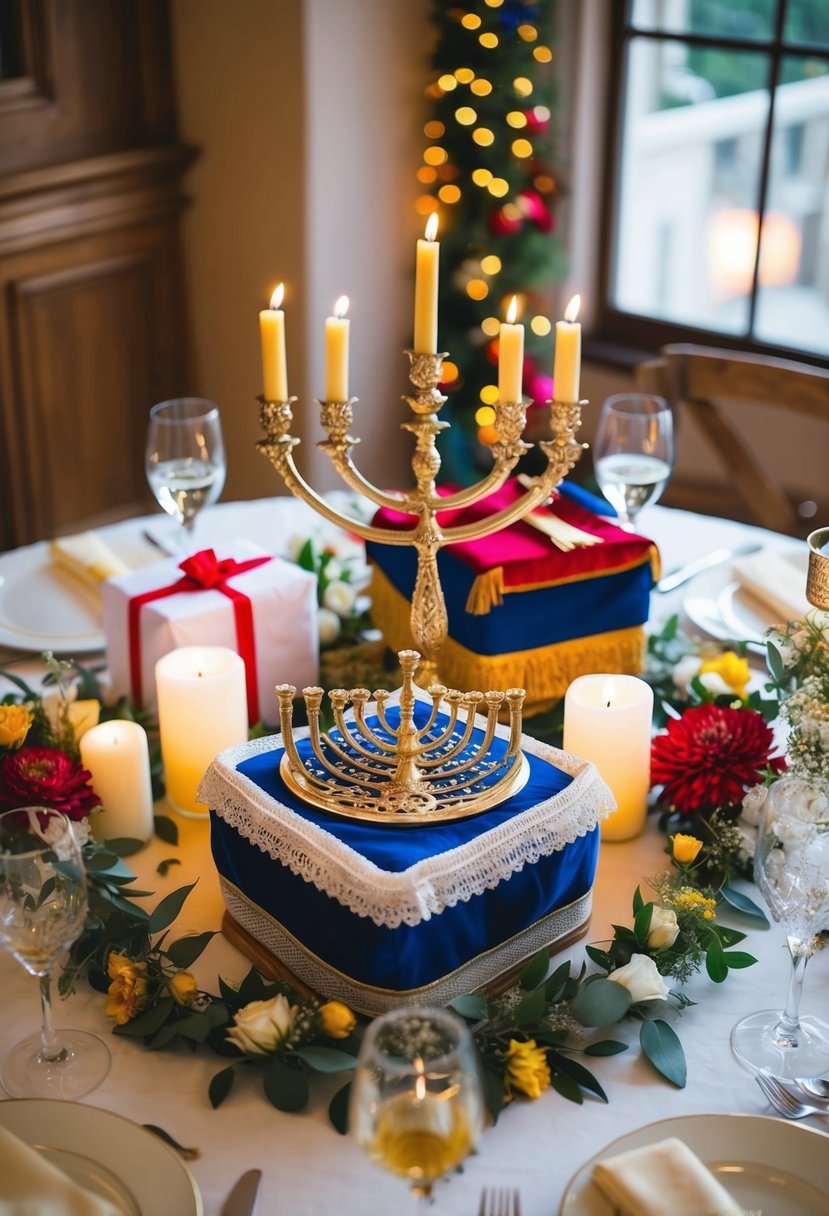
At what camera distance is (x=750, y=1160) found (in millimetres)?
1004

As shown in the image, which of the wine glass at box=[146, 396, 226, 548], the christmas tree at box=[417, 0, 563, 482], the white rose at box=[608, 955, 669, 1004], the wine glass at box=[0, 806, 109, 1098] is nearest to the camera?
the wine glass at box=[0, 806, 109, 1098]

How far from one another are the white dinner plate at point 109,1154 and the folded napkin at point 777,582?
106cm

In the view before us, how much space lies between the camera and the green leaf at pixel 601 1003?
3.70ft

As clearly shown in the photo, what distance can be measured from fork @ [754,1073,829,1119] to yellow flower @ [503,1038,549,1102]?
18 cm

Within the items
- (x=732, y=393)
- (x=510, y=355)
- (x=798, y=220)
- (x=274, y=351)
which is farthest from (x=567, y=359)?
(x=798, y=220)

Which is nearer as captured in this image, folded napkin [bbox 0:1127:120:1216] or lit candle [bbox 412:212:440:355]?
folded napkin [bbox 0:1127:120:1216]

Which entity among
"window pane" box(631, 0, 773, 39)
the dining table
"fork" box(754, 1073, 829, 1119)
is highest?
"window pane" box(631, 0, 773, 39)

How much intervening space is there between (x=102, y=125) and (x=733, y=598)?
2292mm

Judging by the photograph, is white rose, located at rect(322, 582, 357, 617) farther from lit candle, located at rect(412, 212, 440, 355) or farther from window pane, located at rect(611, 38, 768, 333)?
window pane, located at rect(611, 38, 768, 333)

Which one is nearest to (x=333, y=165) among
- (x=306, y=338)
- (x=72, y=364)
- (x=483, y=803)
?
(x=306, y=338)

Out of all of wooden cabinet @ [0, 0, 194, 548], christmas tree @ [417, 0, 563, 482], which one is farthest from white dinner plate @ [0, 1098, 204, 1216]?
christmas tree @ [417, 0, 563, 482]

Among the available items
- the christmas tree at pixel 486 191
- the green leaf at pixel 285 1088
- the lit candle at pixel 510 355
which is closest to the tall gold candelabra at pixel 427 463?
the lit candle at pixel 510 355

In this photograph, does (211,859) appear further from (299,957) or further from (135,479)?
(135,479)

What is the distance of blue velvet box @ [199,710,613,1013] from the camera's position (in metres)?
1.11
